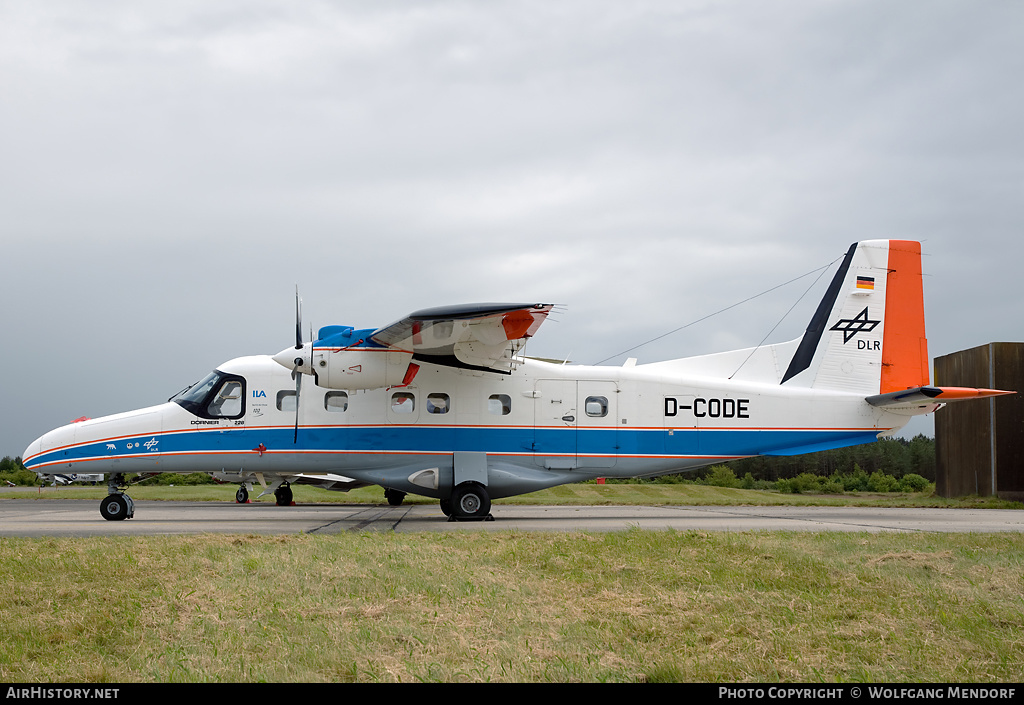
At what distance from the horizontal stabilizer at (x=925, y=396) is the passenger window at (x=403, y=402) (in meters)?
9.57

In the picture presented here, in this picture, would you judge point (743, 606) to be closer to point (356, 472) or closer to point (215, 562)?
point (215, 562)

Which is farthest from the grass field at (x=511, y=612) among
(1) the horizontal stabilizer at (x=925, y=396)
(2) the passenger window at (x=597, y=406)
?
(1) the horizontal stabilizer at (x=925, y=396)

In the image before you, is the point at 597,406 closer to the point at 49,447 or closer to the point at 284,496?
the point at 49,447

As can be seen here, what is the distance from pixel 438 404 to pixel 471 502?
205 cm

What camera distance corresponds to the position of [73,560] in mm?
7148

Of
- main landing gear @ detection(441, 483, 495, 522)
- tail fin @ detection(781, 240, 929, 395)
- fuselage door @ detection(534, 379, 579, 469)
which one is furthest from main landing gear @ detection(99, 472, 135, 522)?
tail fin @ detection(781, 240, 929, 395)

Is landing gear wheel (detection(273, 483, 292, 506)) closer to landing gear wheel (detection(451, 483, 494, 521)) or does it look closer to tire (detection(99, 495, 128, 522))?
tire (detection(99, 495, 128, 522))

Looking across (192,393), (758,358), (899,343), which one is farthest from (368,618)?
(899,343)

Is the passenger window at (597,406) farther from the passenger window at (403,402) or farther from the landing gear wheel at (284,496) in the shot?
the landing gear wheel at (284,496)

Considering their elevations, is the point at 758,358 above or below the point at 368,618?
above

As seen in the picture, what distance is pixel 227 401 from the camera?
14375mm

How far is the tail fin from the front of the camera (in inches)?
625

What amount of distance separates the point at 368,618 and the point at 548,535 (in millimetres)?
4993

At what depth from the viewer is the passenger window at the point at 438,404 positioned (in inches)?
566
